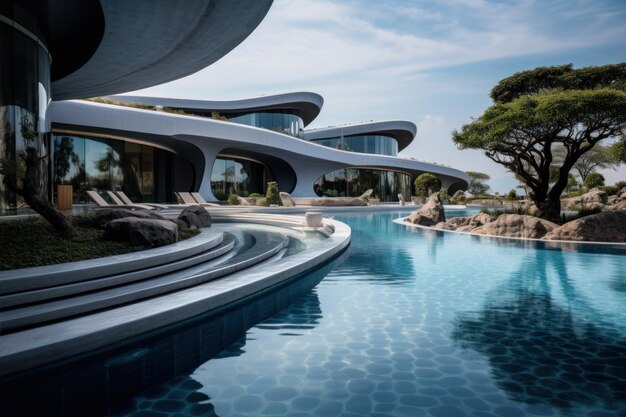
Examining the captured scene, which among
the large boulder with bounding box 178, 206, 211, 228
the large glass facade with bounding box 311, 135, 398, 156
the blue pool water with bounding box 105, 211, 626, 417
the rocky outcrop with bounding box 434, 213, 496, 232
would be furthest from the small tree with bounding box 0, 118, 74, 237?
the large glass facade with bounding box 311, 135, 398, 156

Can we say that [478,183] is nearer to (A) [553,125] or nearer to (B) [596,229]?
(A) [553,125]

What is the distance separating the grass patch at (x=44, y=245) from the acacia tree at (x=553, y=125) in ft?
41.7

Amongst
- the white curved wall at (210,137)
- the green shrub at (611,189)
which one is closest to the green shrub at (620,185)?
the green shrub at (611,189)

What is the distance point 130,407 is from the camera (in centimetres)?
306

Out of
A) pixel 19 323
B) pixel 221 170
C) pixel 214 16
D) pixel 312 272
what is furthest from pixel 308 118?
pixel 19 323

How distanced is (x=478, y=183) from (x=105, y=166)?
63.9m

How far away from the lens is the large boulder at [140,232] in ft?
24.6

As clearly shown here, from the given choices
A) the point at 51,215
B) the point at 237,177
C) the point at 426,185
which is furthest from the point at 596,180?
the point at 51,215

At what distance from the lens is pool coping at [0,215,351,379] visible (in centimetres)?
329

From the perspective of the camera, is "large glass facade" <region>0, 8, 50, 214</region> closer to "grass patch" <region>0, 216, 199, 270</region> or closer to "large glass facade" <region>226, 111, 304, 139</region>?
"grass patch" <region>0, 216, 199, 270</region>

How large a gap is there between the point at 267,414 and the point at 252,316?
2375 mm

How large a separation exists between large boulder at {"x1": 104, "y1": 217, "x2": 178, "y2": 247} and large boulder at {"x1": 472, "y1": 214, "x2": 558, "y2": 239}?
10.7 metres

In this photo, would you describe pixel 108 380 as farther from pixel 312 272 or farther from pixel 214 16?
pixel 214 16

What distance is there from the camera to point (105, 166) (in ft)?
86.5
